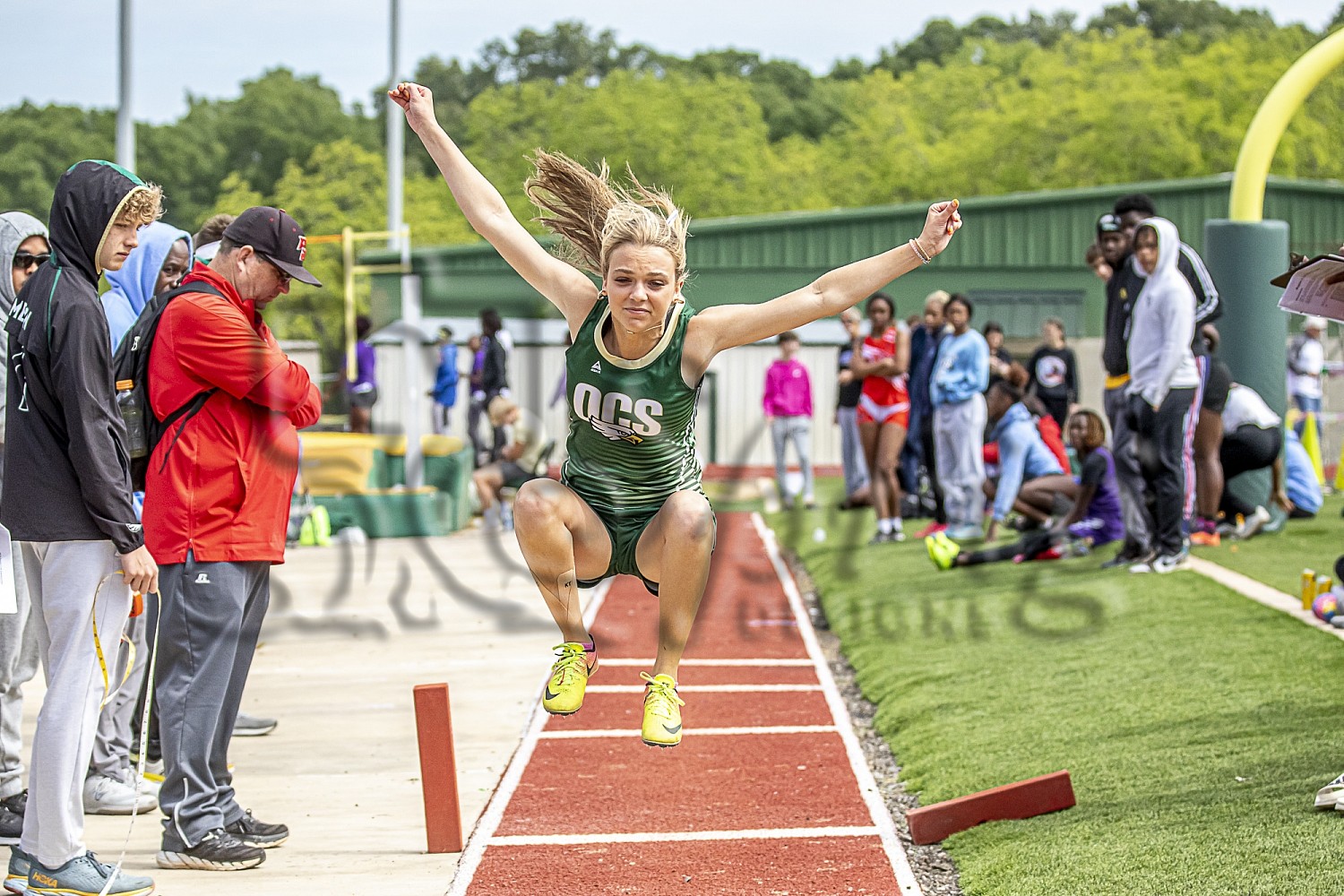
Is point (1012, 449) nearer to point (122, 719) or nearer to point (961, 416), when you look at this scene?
point (961, 416)

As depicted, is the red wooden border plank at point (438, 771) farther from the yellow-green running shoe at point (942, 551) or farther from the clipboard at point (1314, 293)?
the yellow-green running shoe at point (942, 551)

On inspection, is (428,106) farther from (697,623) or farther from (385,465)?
(385,465)

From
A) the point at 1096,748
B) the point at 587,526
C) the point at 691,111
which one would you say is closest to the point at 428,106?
the point at 587,526

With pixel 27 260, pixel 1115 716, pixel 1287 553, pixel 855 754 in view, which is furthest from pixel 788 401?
pixel 27 260

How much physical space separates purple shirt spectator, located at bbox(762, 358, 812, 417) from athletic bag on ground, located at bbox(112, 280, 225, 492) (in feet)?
31.2

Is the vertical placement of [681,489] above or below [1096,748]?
above

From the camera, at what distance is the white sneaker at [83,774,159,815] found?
5602 mm

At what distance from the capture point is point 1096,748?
5875mm

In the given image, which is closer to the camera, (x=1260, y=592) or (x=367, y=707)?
(x=367, y=707)

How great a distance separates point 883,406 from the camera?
38.1 feet

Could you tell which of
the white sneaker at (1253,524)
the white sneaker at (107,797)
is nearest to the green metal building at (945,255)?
the white sneaker at (1253,524)

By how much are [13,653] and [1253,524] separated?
8954mm

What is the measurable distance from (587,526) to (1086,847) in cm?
214

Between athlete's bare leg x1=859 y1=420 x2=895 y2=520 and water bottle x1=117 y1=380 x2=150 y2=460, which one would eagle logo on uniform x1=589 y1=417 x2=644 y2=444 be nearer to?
water bottle x1=117 y1=380 x2=150 y2=460
